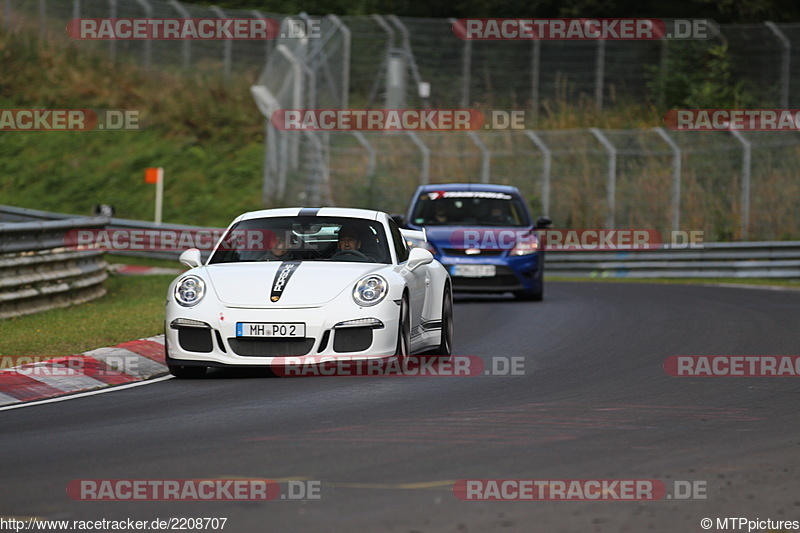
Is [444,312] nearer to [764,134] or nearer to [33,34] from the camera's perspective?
[764,134]

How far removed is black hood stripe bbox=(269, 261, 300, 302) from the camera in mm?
10555

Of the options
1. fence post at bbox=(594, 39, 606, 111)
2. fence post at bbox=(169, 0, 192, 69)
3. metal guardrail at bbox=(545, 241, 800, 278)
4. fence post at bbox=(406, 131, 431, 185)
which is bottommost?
metal guardrail at bbox=(545, 241, 800, 278)

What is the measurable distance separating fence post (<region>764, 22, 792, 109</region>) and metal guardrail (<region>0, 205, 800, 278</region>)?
798 centimetres

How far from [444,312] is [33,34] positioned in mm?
34084

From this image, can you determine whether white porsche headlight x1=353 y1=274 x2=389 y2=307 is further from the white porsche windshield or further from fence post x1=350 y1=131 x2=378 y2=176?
fence post x1=350 y1=131 x2=378 y2=176

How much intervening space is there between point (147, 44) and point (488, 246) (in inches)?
916

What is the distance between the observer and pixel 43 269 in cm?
1686

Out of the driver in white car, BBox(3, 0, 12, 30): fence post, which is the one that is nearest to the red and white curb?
the driver in white car

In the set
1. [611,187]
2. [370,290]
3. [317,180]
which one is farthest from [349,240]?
[317,180]

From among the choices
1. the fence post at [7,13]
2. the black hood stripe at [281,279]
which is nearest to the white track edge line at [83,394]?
the black hood stripe at [281,279]

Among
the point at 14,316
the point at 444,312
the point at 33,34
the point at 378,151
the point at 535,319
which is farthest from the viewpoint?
the point at 33,34

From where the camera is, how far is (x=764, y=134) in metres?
32.2

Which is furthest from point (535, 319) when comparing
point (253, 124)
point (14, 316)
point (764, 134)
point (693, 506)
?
point (253, 124)

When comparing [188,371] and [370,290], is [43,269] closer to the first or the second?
[188,371]
